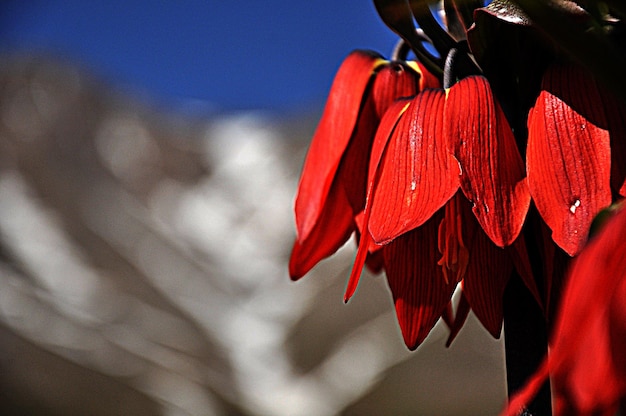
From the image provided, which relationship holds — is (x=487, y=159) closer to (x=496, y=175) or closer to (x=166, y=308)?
(x=496, y=175)

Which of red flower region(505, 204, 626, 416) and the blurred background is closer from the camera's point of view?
red flower region(505, 204, 626, 416)

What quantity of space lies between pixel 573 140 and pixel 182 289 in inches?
66.0

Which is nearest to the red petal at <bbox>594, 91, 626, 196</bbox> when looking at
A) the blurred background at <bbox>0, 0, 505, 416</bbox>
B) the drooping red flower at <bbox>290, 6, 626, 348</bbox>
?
the drooping red flower at <bbox>290, 6, 626, 348</bbox>

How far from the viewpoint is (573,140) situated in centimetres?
17

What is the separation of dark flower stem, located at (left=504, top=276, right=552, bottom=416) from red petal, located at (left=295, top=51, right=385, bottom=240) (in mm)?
56

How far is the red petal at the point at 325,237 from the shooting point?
22 cm

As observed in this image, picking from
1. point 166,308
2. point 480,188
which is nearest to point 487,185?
point 480,188

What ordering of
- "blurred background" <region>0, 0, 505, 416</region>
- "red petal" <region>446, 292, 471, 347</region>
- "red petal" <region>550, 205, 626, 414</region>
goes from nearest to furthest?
"red petal" <region>550, 205, 626, 414</region> < "red petal" <region>446, 292, 471, 347</region> < "blurred background" <region>0, 0, 505, 416</region>

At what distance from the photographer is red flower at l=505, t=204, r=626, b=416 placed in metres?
0.10

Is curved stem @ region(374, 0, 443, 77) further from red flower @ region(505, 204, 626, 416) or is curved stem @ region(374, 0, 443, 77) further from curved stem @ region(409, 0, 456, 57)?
red flower @ region(505, 204, 626, 416)

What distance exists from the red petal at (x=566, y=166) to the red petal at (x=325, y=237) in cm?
6

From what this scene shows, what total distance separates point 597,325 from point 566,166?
0.07 m

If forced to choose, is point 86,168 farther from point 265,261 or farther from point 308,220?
point 308,220

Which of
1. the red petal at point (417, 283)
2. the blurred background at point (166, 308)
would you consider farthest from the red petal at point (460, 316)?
the blurred background at point (166, 308)
